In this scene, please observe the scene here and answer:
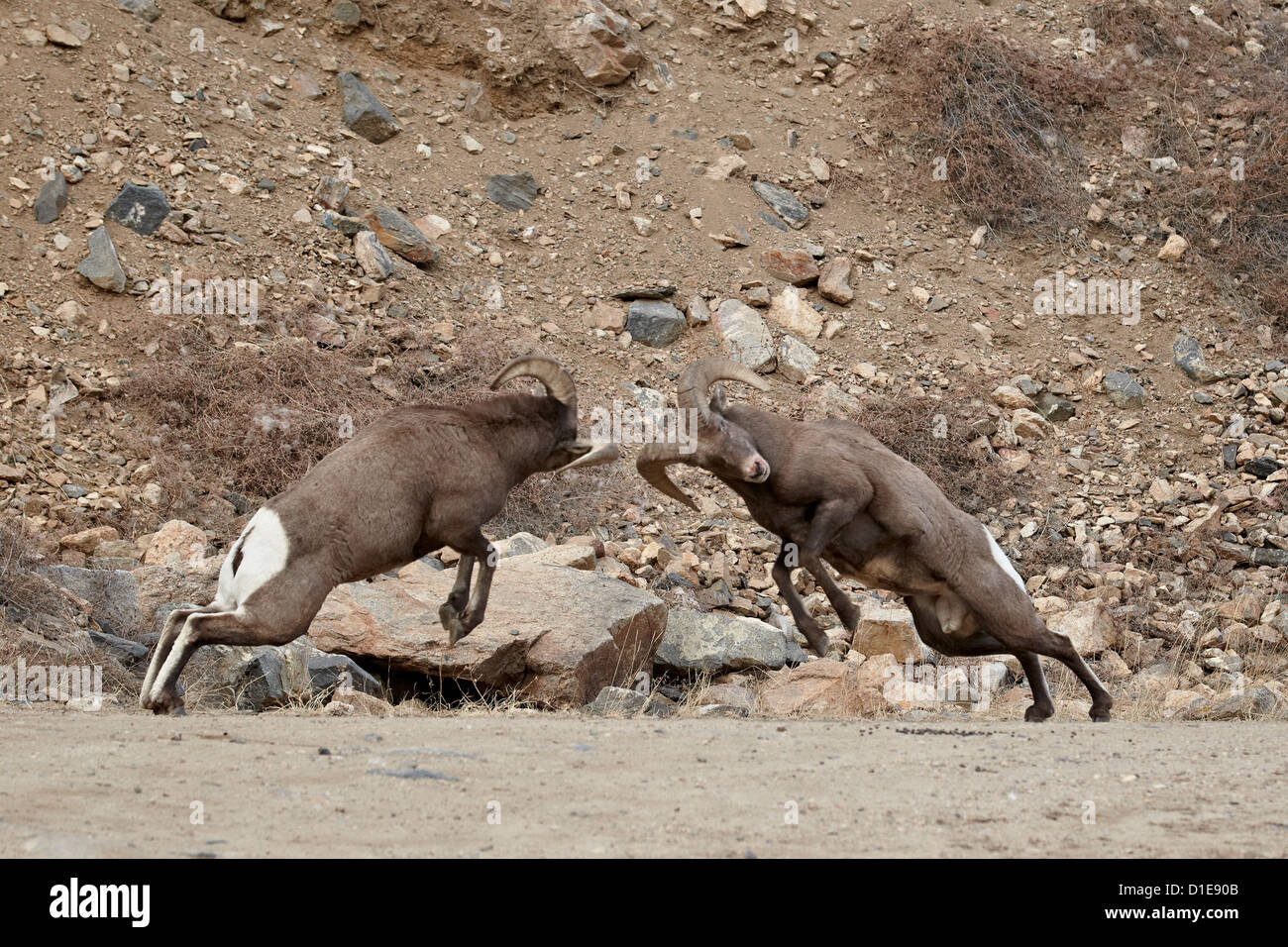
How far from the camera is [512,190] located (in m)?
18.1

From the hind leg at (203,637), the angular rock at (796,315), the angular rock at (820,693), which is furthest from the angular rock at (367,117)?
the hind leg at (203,637)

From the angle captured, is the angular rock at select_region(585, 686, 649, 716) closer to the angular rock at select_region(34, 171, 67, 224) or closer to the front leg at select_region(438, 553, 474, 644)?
the front leg at select_region(438, 553, 474, 644)

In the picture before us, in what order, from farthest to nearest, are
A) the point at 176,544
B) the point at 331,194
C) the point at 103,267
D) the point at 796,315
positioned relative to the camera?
the point at 796,315 < the point at 331,194 < the point at 103,267 < the point at 176,544

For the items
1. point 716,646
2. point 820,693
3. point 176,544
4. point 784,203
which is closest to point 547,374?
point 716,646

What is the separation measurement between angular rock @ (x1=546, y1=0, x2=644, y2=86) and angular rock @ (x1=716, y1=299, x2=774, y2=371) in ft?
14.6

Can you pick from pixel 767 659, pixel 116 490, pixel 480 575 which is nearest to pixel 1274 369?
pixel 767 659

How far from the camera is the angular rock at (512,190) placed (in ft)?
59.1

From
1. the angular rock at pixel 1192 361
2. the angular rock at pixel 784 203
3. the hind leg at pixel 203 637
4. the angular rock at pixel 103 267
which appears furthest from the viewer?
the angular rock at pixel 784 203

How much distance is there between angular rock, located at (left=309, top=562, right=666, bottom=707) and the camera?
9.29m

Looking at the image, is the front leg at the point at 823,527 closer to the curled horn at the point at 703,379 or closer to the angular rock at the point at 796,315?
the curled horn at the point at 703,379

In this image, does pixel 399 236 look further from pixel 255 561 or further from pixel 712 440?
pixel 255 561

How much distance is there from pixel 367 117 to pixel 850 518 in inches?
453

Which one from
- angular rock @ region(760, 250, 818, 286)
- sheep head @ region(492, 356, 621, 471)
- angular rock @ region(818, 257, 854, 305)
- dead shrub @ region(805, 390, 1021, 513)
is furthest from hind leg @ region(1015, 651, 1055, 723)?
angular rock @ region(760, 250, 818, 286)

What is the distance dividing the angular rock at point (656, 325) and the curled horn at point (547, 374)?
7572 millimetres
